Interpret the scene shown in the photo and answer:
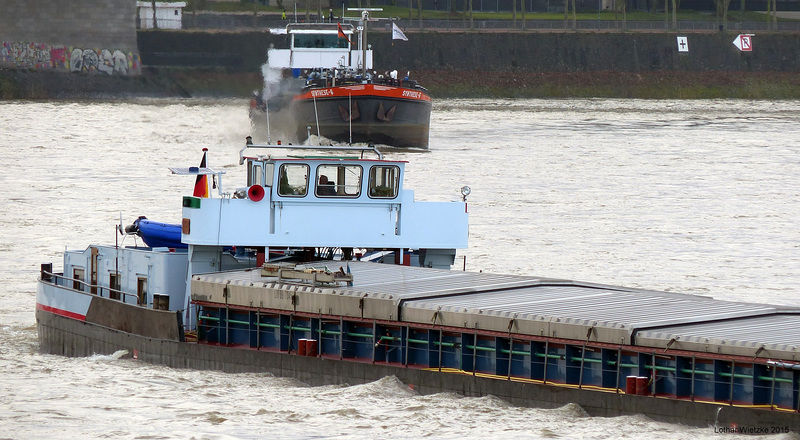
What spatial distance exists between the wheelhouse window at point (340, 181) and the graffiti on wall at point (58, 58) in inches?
3222

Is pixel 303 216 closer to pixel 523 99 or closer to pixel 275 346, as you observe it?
pixel 275 346

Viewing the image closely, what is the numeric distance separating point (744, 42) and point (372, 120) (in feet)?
222

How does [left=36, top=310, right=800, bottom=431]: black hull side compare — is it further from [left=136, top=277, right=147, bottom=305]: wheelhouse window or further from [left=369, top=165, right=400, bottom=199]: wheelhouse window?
[left=369, top=165, right=400, bottom=199]: wheelhouse window

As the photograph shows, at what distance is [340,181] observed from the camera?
23.2m

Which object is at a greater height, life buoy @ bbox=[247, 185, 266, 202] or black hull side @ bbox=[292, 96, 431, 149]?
black hull side @ bbox=[292, 96, 431, 149]

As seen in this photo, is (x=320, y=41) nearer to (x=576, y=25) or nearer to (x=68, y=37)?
(x=68, y=37)

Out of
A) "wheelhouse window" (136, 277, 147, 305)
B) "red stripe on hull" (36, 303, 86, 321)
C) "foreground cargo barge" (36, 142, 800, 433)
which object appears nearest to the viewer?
"foreground cargo barge" (36, 142, 800, 433)

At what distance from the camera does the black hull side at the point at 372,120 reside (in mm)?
63062

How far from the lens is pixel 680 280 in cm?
3042

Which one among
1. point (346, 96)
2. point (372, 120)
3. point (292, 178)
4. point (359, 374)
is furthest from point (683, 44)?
point (359, 374)

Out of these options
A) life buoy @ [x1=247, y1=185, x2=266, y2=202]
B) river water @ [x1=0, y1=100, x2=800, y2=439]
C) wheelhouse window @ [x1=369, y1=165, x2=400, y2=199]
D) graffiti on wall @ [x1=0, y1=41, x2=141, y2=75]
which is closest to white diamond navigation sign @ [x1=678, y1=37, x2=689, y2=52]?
river water @ [x1=0, y1=100, x2=800, y2=439]

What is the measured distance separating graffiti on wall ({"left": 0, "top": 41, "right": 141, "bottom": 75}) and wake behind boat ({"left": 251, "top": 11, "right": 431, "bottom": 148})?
111ft

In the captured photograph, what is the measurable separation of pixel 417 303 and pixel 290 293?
2.39 metres

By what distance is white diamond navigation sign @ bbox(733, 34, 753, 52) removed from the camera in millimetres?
120812
